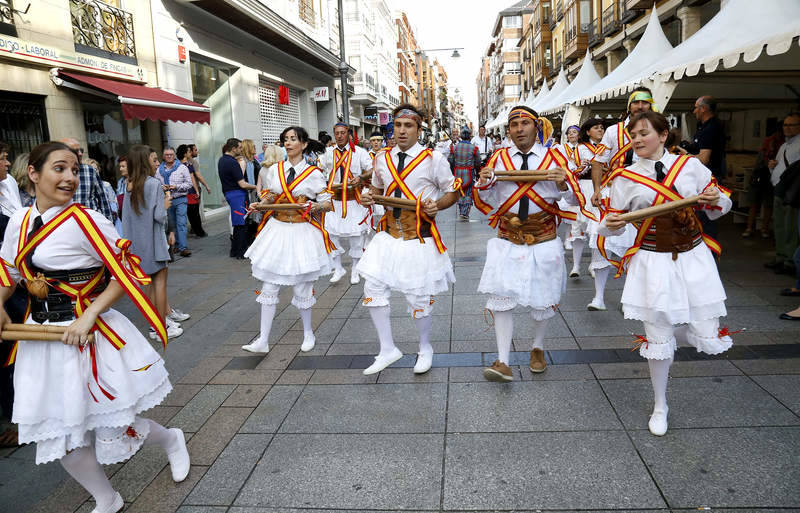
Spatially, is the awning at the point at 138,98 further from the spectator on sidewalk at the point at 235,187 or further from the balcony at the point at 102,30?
the spectator on sidewalk at the point at 235,187

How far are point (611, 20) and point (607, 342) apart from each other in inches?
950

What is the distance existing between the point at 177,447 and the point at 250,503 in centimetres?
58

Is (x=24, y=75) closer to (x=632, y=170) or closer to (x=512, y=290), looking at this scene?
(x=512, y=290)

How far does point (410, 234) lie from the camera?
4.41 metres

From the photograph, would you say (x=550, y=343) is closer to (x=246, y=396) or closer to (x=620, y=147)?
(x=620, y=147)

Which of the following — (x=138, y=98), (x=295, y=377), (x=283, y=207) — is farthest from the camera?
(x=138, y=98)

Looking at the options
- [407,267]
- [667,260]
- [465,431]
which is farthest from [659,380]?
[407,267]

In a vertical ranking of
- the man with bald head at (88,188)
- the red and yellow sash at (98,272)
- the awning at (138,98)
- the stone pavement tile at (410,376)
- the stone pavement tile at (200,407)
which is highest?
the awning at (138,98)

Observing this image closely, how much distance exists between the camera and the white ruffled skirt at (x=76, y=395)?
2.62 m

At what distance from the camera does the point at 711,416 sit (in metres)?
3.60

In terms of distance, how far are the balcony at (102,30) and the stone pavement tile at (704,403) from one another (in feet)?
36.0

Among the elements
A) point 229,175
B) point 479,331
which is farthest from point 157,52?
point 479,331

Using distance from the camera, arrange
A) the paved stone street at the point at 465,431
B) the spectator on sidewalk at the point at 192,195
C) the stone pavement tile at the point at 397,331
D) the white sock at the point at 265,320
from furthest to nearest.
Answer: the spectator on sidewalk at the point at 192,195 → the stone pavement tile at the point at 397,331 → the white sock at the point at 265,320 → the paved stone street at the point at 465,431

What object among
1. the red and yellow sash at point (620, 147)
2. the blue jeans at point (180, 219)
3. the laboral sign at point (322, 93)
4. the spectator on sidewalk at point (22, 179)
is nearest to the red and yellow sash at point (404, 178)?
the red and yellow sash at point (620, 147)
